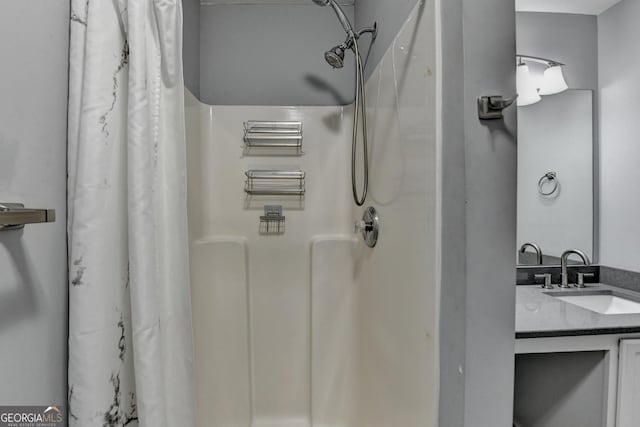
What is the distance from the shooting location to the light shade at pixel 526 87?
72.2 inches

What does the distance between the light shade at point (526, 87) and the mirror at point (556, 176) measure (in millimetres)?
41

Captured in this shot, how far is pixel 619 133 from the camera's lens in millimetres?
1853

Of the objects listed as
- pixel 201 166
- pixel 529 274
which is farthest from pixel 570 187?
pixel 201 166

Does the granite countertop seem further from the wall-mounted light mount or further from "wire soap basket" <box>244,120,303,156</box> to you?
"wire soap basket" <box>244,120,303,156</box>

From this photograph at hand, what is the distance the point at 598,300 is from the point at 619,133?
3.26 ft

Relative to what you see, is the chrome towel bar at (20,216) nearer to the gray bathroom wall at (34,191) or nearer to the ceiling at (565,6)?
the gray bathroom wall at (34,191)

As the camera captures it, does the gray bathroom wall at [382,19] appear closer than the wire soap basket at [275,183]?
Yes

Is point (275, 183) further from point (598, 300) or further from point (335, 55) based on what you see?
point (598, 300)

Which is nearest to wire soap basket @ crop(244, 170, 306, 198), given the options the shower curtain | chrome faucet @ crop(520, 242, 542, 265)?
the shower curtain

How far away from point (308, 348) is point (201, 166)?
1.16 m

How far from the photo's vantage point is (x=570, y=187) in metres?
1.91

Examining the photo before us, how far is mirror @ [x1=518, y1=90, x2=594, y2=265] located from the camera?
6.12ft

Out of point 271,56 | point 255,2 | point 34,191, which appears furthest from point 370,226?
point 255,2

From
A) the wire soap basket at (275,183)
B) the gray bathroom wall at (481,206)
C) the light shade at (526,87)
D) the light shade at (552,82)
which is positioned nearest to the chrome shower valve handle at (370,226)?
the wire soap basket at (275,183)
